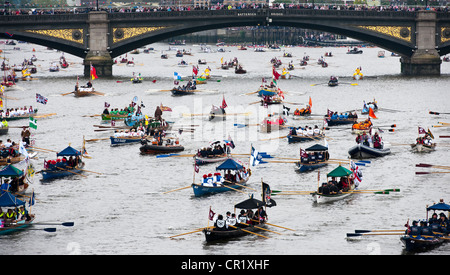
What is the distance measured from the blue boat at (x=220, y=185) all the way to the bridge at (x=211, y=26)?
77.0 metres

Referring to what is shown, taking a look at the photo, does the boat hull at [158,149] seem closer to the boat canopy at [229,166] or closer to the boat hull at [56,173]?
the boat hull at [56,173]

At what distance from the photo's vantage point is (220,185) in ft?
215

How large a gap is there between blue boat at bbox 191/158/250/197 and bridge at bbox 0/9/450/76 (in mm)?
77038

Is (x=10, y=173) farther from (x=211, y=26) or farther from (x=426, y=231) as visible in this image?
(x=211, y=26)

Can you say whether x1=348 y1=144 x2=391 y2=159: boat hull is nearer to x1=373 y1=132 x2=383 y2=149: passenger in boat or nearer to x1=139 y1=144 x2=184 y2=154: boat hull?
x1=373 y1=132 x2=383 y2=149: passenger in boat

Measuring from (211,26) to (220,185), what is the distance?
272 feet

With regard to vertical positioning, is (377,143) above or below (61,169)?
above

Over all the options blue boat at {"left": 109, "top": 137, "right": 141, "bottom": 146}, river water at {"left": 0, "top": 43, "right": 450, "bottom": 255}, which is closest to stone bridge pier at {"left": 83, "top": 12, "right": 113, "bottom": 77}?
river water at {"left": 0, "top": 43, "right": 450, "bottom": 255}

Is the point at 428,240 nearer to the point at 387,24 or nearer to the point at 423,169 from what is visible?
the point at 423,169

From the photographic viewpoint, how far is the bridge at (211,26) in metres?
140

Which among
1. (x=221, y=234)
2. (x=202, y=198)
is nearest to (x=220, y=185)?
(x=202, y=198)

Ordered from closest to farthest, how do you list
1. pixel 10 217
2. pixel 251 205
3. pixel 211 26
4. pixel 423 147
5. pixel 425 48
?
pixel 251 205 → pixel 10 217 → pixel 423 147 → pixel 425 48 → pixel 211 26


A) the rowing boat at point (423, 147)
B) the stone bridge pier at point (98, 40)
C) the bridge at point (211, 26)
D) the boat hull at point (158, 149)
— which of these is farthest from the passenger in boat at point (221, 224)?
the stone bridge pier at point (98, 40)
